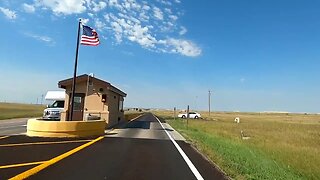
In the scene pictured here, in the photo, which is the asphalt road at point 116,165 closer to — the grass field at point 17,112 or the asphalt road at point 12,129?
the asphalt road at point 12,129

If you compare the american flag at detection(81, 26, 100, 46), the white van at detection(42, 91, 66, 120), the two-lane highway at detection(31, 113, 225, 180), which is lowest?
the two-lane highway at detection(31, 113, 225, 180)

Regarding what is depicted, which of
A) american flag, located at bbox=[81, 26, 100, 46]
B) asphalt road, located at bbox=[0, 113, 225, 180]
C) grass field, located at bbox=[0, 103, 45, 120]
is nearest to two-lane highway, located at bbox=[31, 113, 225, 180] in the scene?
asphalt road, located at bbox=[0, 113, 225, 180]

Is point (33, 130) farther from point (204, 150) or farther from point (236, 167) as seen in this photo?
point (236, 167)

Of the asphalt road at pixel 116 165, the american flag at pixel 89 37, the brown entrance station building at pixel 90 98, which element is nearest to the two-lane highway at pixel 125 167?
the asphalt road at pixel 116 165

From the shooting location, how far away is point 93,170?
8945 mm

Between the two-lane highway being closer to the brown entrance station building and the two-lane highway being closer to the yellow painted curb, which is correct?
the yellow painted curb

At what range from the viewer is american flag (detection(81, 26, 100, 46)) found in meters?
23.8

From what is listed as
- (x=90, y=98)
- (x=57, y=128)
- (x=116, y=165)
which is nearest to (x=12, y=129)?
(x=90, y=98)

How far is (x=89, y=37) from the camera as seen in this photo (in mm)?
23938

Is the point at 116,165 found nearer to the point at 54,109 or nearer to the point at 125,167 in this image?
the point at 125,167

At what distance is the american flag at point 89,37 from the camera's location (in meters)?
23.8

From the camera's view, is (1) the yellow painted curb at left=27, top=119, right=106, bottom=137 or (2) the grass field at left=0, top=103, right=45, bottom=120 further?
(2) the grass field at left=0, top=103, right=45, bottom=120

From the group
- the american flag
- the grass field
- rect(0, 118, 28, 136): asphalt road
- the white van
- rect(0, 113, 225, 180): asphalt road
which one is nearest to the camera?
rect(0, 113, 225, 180): asphalt road

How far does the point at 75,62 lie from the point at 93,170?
1642cm
